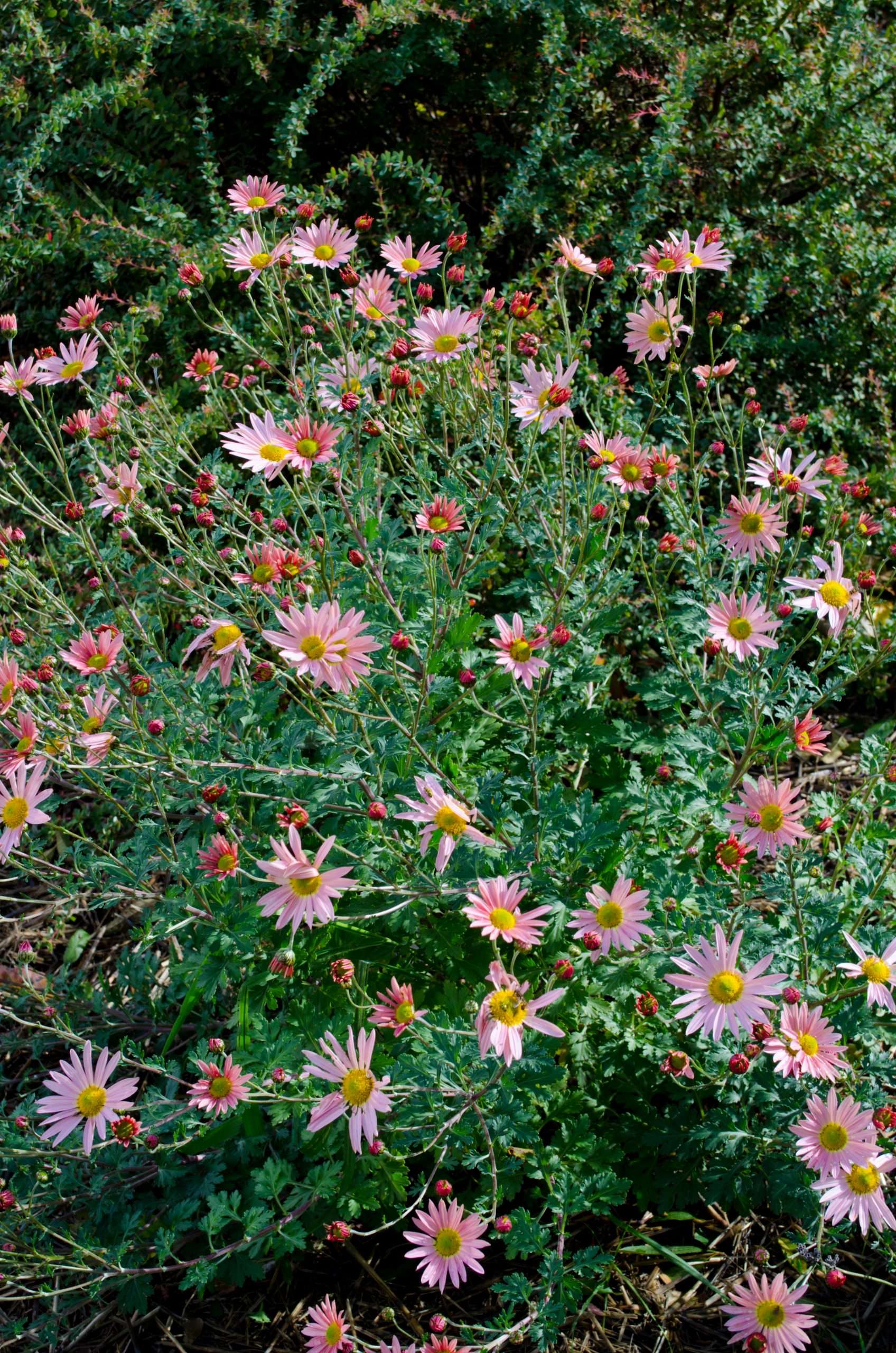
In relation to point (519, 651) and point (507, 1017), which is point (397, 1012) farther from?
point (519, 651)

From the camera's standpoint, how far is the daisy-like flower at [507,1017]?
6.53 ft

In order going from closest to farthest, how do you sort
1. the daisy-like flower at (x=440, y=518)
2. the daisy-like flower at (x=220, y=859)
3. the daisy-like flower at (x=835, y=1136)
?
1. the daisy-like flower at (x=835, y=1136)
2. the daisy-like flower at (x=220, y=859)
3. the daisy-like flower at (x=440, y=518)

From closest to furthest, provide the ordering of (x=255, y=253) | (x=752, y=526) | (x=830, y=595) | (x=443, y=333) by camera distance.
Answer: (x=830, y=595)
(x=752, y=526)
(x=443, y=333)
(x=255, y=253)

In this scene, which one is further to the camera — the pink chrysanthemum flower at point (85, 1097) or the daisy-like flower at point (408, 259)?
the daisy-like flower at point (408, 259)

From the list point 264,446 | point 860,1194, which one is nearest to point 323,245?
point 264,446

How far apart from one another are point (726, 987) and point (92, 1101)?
1.48 metres

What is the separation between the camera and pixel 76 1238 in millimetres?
2775

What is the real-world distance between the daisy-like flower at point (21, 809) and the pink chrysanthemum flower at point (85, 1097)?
0.51 m

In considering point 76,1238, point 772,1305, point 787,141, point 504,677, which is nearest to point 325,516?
point 504,677

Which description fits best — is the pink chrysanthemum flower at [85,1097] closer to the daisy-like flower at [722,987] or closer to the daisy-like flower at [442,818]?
the daisy-like flower at [442,818]

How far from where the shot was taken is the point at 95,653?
8.67 ft

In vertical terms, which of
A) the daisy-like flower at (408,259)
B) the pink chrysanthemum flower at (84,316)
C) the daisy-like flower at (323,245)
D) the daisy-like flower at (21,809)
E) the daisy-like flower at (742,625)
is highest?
the daisy-like flower at (408,259)

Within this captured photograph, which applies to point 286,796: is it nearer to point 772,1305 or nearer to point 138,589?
point 138,589

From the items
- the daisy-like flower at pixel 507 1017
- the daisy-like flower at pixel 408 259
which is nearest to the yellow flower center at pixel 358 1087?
the daisy-like flower at pixel 507 1017
